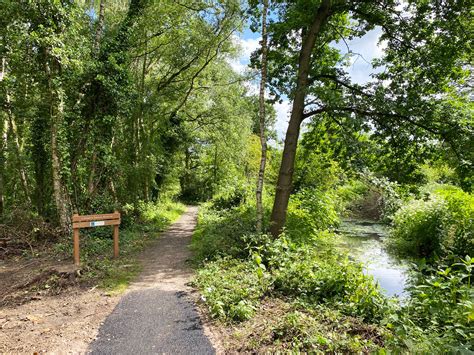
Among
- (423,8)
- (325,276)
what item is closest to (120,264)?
(325,276)

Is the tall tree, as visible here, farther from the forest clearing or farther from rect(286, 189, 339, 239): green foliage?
rect(286, 189, 339, 239): green foliage

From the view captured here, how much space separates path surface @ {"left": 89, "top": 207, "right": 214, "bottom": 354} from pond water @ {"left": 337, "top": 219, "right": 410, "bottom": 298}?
310cm

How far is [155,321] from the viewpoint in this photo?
4.46 m

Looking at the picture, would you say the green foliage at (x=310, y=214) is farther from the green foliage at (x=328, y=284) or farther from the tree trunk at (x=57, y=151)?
the tree trunk at (x=57, y=151)

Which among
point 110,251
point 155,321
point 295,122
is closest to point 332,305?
point 155,321

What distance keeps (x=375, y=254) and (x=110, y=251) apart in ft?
29.0

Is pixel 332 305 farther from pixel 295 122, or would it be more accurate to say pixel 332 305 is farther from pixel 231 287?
pixel 295 122

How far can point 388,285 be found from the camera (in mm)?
7812

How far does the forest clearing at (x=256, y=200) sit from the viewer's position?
13.4ft

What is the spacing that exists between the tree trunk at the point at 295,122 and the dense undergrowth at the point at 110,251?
12.6 feet

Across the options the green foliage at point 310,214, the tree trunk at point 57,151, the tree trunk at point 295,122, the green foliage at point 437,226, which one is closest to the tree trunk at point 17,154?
the tree trunk at point 57,151

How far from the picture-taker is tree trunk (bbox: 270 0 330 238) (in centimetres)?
768

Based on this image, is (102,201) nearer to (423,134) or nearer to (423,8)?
(423,134)

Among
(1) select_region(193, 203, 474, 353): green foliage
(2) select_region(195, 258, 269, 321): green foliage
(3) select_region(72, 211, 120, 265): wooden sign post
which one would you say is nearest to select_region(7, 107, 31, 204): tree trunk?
(3) select_region(72, 211, 120, 265): wooden sign post
